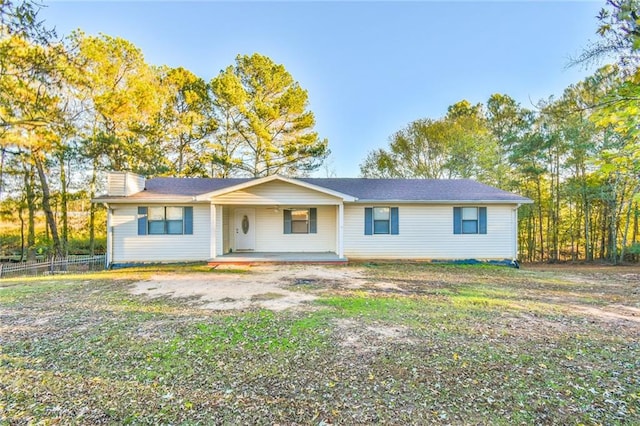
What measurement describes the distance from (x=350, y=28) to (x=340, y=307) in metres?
13.1

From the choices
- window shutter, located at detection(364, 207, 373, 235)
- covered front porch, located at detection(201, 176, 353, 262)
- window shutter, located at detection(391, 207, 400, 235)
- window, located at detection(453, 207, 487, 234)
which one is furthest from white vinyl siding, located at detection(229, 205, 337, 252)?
window, located at detection(453, 207, 487, 234)

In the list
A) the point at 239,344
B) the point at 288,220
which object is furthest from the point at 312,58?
the point at 239,344

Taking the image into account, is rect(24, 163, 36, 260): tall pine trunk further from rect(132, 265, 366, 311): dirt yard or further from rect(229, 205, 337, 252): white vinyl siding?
rect(132, 265, 366, 311): dirt yard

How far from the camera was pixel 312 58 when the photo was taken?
17094 millimetres

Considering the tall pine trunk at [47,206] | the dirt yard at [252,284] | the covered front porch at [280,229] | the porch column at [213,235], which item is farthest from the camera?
the tall pine trunk at [47,206]

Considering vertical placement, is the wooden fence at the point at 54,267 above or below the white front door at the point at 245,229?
below

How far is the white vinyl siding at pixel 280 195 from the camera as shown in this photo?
36.3ft

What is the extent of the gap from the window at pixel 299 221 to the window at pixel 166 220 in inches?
152

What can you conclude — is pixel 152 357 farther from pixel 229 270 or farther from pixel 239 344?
pixel 229 270

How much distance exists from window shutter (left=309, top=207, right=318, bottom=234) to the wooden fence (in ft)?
27.5

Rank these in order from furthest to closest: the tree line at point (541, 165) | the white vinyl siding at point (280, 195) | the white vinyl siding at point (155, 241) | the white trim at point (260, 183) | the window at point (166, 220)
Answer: the tree line at point (541, 165) < the window at point (166, 220) < the white vinyl siding at point (155, 241) < the white vinyl siding at point (280, 195) < the white trim at point (260, 183)

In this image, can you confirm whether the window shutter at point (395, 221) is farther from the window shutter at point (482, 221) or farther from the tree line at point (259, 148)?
the tree line at point (259, 148)

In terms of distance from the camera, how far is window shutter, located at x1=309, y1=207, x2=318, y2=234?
12812 millimetres

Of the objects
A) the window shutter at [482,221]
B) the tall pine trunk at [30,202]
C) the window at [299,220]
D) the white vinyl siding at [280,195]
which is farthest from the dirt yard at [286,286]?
the tall pine trunk at [30,202]
